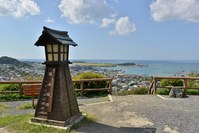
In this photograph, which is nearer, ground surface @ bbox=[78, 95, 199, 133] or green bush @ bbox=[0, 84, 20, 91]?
ground surface @ bbox=[78, 95, 199, 133]

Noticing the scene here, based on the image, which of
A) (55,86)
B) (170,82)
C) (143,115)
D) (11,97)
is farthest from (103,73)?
(55,86)

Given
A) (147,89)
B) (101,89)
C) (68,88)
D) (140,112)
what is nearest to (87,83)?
A: (101,89)

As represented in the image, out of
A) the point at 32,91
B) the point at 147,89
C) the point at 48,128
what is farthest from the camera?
the point at 147,89

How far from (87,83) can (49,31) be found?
20.3 ft

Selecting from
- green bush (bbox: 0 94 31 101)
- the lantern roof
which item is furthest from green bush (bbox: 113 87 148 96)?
the lantern roof

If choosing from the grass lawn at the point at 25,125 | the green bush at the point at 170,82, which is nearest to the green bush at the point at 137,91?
the green bush at the point at 170,82

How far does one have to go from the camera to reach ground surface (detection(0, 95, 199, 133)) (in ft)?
23.1

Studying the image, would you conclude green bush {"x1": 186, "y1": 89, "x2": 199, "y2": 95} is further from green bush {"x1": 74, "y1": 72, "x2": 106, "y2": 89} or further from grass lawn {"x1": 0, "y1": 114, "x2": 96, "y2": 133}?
grass lawn {"x1": 0, "y1": 114, "x2": 96, "y2": 133}

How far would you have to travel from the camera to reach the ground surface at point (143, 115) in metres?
7.04

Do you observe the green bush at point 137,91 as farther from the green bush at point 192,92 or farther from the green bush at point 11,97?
the green bush at point 11,97

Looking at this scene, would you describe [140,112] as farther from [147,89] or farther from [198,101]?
[147,89]

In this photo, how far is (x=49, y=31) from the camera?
7.12m

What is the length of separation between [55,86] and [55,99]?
0.35 meters

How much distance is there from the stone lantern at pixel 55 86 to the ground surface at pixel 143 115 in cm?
70
